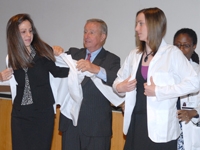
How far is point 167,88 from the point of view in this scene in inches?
88.2

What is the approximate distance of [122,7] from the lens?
3.67 metres

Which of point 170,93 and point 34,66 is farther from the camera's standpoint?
point 34,66

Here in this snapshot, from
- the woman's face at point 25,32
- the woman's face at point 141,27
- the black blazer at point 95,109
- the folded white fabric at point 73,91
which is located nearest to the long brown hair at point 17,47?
the woman's face at point 25,32

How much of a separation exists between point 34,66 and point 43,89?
195mm

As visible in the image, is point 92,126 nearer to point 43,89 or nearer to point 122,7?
point 43,89

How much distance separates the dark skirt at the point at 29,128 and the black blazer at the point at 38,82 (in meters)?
0.05

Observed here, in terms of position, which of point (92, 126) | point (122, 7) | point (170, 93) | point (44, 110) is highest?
point (122, 7)

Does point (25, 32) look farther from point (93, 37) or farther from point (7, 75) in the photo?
point (93, 37)

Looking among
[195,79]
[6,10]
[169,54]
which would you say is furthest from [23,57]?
[6,10]

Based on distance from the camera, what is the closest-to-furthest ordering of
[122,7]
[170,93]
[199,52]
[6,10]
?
[170,93] → [199,52] → [122,7] → [6,10]

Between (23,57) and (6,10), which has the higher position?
(6,10)

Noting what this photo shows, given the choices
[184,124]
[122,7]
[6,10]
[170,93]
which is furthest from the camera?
[6,10]

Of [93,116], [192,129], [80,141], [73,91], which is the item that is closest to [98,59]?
[73,91]

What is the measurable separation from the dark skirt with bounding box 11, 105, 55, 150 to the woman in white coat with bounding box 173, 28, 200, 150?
1.04 meters
